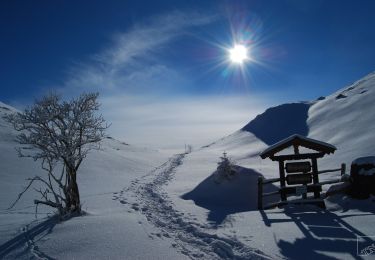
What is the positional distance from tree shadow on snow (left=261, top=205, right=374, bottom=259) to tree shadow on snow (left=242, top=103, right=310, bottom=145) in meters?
72.3

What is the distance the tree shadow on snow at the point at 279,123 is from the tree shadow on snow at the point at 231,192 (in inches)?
2540

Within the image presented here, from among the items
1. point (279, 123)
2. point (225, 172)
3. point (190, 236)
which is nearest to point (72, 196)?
point (190, 236)

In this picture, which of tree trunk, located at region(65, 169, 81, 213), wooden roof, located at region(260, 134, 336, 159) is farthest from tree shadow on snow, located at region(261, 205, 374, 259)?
tree trunk, located at region(65, 169, 81, 213)

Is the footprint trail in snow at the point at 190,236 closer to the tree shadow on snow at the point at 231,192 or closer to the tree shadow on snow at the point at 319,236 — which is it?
the tree shadow on snow at the point at 319,236

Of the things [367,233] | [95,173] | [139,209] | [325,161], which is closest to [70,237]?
[139,209]

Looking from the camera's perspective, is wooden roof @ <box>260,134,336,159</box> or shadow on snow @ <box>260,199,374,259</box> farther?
wooden roof @ <box>260,134,336,159</box>

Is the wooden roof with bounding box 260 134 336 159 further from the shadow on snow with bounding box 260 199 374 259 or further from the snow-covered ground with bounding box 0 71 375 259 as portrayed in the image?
the shadow on snow with bounding box 260 199 374 259

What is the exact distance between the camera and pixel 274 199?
17.5 m

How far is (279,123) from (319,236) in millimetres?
96656

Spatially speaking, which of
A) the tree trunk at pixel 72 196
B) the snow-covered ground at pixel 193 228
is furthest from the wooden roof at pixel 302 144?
the tree trunk at pixel 72 196

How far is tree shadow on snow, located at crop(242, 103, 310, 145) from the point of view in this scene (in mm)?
90750

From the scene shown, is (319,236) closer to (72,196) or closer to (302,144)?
(302,144)

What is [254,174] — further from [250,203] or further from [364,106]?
[364,106]

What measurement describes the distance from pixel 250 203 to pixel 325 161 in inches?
910
